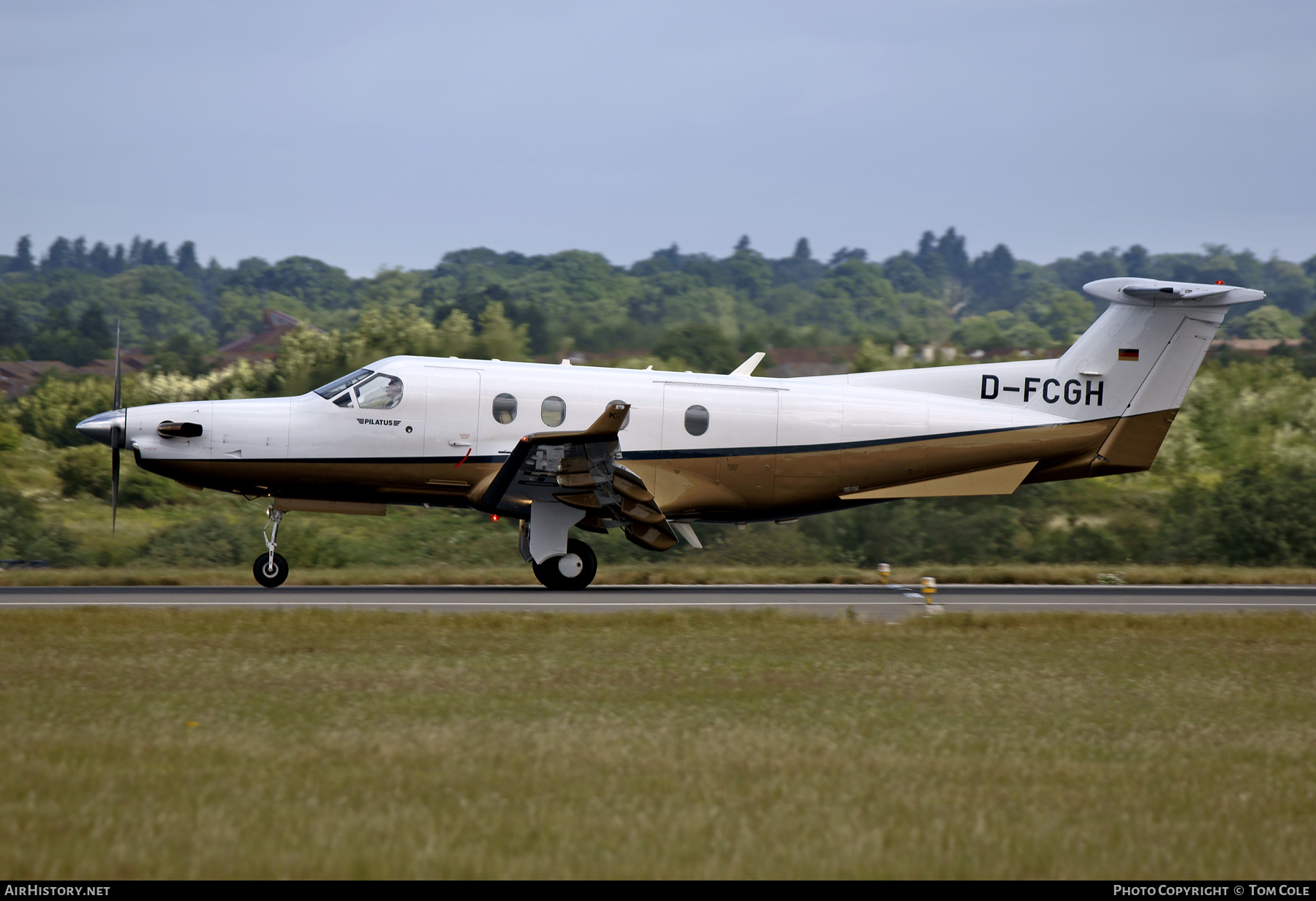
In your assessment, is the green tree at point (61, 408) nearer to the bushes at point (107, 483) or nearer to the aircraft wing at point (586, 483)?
the bushes at point (107, 483)

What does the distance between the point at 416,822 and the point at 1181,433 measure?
33.8 m

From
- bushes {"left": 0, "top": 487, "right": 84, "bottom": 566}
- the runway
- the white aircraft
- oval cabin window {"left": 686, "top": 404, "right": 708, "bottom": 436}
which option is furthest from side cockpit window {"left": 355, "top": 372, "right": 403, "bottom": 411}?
bushes {"left": 0, "top": 487, "right": 84, "bottom": 566}

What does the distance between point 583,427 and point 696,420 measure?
1748 mm

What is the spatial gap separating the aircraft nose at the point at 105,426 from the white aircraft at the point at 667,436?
0.10 feet

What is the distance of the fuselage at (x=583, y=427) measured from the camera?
1698cm

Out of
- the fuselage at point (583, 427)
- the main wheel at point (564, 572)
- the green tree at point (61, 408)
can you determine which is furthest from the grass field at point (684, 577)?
the green tree at point (61, 408)

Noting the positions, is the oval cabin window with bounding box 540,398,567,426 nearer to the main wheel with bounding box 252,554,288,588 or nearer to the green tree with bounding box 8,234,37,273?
the main wheel with bounding box 252,554,288,588

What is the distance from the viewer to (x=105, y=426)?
1672cm

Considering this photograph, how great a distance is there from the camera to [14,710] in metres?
8.82

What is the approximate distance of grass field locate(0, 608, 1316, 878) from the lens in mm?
6016

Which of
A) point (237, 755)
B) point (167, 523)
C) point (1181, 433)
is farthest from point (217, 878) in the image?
point (1181, 433)

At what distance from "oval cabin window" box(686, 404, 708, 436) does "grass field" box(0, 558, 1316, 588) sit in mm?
3538

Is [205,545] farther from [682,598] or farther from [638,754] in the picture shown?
[638,754]

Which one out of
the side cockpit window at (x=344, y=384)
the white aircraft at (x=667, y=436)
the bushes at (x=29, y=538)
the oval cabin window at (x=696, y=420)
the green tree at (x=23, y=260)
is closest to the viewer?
the white aircraft at (x=667, y=436)
